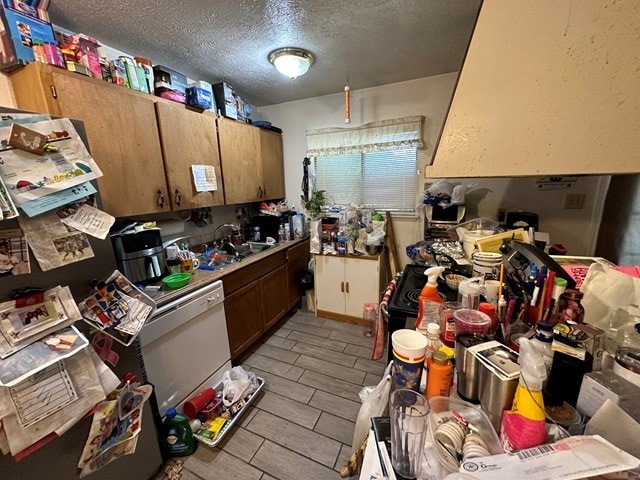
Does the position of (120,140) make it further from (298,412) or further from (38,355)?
(298,412)

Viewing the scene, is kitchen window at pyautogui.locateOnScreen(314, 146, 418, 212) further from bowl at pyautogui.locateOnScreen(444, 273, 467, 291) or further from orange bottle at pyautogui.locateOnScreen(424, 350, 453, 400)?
orange bottle at pyautogui.locateOnScreen(424, 350, 453, 400)

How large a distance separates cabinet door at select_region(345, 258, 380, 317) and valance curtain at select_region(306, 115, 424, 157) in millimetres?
1201

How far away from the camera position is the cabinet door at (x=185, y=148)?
178 centimetres

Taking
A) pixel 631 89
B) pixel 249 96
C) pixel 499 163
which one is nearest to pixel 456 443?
pixel 499 163

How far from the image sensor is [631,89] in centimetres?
68

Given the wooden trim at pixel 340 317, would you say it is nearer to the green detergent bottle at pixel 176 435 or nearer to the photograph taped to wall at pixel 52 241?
the green detergent bottle at pixel 176 435

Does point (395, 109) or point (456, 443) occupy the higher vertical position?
point (395, 109)

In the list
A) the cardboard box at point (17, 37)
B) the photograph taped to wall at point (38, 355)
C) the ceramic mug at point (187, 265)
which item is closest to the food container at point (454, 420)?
the photograph taped to wall at point (38, 355)

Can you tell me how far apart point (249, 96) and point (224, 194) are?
1.25m

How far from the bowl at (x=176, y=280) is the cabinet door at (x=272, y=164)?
54.7 inches

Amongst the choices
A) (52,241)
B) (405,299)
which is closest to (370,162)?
(405,299)

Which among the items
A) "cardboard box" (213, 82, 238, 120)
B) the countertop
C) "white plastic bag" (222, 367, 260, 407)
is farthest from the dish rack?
"cardboard box" (213, 82, 238, 120)

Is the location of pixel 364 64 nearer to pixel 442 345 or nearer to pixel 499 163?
pixel 499 163

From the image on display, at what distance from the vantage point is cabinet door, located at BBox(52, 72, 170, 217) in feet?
4.42
